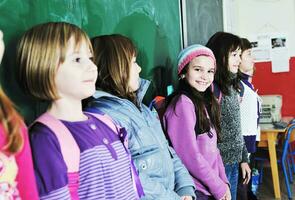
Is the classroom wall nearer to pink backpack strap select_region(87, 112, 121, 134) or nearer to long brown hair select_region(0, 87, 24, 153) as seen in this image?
pink backpack strap select_region(87, 112, 121, 134)

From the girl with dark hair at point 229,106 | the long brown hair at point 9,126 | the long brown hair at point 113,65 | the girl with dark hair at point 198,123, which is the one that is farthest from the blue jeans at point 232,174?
the long brown hair at point 9,126

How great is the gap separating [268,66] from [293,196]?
5.06 ft

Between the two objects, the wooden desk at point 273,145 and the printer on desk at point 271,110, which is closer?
the wooden desk at point 273,145

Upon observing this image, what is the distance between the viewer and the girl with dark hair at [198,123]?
184cm

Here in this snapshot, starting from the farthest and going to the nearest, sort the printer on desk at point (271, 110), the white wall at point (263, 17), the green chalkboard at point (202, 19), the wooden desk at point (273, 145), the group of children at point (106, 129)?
1. the white wall at point (263, 17)
2. the printer on desk at point (271, 110)
3. the wooden desk at point (273, 145)
4. the green chalkboard at point (202, 19)
5. the group of children at point (106, 129)

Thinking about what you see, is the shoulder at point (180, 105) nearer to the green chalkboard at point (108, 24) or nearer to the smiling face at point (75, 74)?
the green chalkboard at point (108, 24)

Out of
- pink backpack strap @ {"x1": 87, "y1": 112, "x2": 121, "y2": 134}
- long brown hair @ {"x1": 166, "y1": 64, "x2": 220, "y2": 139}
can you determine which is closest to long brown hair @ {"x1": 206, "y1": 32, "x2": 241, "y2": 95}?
long brown hair @ {"x1": 166, "y1": 64, "x2": 220, "y2": 139}

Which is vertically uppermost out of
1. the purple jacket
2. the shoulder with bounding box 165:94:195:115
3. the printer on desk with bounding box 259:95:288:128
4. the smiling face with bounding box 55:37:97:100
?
the smiling face with bounding box 55:37:97:100

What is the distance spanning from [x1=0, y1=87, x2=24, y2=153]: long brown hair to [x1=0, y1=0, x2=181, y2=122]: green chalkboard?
0.31 m

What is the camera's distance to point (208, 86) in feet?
6.89

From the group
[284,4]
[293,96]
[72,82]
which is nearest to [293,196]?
[293,96]

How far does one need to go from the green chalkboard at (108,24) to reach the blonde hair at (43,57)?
0.33 feet

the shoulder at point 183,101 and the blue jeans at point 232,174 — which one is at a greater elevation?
the shoulder at point 183,101

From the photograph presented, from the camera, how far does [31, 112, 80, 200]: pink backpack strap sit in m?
1.02
